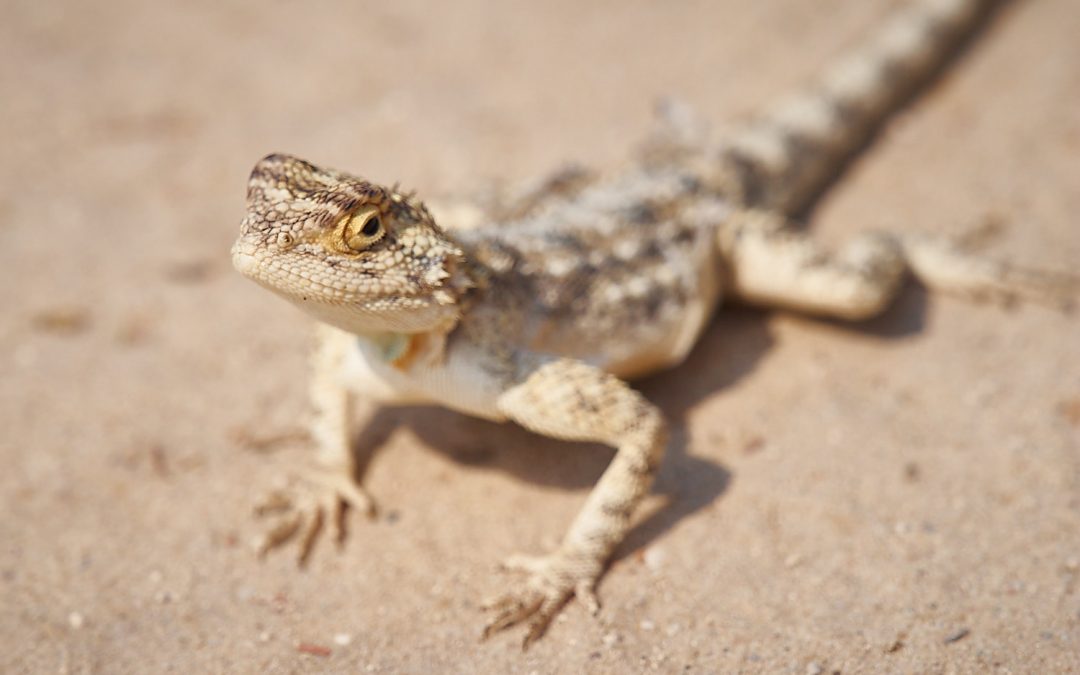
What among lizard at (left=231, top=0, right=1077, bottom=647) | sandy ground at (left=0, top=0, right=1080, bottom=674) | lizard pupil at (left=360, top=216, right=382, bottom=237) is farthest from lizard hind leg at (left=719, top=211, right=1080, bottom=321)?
lizard pupil at (left=360, top=216, right=382, bottom=237)

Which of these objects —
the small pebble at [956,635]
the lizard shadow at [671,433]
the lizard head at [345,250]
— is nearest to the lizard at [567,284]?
the lizard head at [345,250]

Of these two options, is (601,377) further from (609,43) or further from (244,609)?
(609,43)

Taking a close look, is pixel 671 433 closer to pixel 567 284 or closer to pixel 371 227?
pixel 567 284

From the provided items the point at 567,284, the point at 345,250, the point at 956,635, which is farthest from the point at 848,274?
the point at 345,250

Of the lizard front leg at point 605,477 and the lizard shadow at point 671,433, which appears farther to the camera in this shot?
the lizard shadow at point 671,433

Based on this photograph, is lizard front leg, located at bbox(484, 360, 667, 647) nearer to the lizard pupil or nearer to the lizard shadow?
the lizard shadow

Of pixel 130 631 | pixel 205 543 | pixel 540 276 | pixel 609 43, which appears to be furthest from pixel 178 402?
pixel 609 43

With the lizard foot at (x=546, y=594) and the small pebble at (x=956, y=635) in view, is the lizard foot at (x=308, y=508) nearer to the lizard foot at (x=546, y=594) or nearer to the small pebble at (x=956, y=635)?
the lizard foot at (x=546, y=594)
